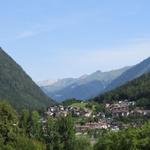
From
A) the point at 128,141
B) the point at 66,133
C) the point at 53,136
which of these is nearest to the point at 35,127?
the point at 53,136

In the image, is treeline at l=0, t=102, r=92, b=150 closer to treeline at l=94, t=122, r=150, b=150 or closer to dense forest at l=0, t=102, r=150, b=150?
dense forest at l=0, t=102, r=150, b=150

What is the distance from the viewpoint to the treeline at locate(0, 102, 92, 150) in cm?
8744

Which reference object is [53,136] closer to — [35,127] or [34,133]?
[34,133]

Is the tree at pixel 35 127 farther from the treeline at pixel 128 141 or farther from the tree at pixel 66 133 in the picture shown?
the treeline at pixel 128 141

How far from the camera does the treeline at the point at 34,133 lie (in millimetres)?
87438

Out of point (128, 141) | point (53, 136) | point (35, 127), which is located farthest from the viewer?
point (35, 127)

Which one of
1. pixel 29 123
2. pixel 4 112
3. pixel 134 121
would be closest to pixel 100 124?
pixel 134 121

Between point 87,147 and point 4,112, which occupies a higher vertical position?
point 4,112

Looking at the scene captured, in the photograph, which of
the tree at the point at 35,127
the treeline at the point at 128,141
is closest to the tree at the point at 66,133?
the tree at the point at 35,127

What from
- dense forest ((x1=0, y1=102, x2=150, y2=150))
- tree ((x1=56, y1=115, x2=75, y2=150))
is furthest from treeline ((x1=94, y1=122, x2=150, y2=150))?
tree ((x1=56, y1=115, x2=75, y2=150))

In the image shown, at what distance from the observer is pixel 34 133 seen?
107688 millimetres

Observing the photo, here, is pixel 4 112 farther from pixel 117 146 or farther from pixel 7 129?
pixel 117 146

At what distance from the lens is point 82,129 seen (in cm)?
16662

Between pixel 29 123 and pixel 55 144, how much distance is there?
1256 cm
